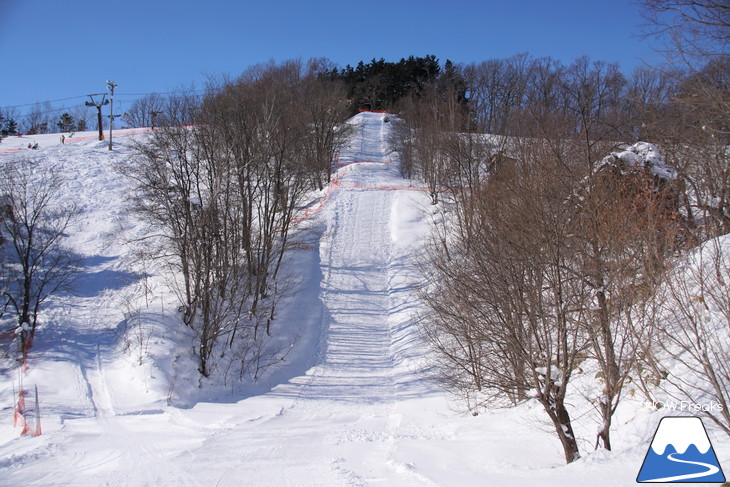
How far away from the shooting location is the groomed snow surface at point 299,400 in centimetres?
872

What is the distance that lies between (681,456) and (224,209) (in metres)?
17.4

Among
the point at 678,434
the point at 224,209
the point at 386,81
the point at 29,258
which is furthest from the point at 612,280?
the point at 386,81

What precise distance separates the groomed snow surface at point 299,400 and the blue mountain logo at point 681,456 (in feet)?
1.32

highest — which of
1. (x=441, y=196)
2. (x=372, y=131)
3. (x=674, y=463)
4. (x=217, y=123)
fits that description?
(x=372, y=131)

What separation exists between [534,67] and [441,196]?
2847 centimetres

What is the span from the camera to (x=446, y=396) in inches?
604

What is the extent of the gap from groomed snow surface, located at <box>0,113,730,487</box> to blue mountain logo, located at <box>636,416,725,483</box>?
1.32ft

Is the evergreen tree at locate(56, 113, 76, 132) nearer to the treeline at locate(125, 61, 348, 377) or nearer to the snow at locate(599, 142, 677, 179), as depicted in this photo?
the treeline at locate(125, 61, 348, 377)

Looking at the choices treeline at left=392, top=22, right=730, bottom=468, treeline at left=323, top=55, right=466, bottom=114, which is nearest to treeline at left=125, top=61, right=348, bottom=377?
treeline at left=392, top=22, right=730, bottom=468

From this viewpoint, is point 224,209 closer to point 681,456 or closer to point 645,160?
point 645,160

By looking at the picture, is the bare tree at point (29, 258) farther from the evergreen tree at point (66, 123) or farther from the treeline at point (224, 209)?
the evergreen tree at point (66, 123)

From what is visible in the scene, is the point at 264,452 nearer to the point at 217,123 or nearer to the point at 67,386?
the point at 67,386

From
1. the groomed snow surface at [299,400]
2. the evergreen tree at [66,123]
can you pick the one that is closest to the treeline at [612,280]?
the groomed snow surface at [299,400]

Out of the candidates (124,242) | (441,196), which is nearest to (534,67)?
(441,196)
